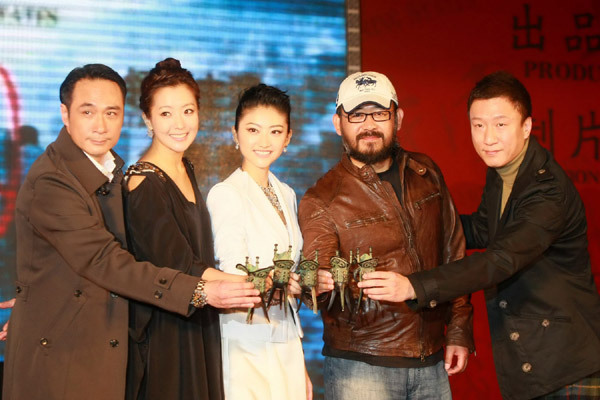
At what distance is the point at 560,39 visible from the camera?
495cm

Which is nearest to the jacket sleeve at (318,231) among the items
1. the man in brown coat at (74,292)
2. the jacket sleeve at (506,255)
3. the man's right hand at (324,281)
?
the man's right hand at (324,281)

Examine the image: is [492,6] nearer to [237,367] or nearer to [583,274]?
[583,274]

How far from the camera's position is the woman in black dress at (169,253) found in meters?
2.43

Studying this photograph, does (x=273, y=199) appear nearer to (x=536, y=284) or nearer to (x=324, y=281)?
(x=324, y=281)

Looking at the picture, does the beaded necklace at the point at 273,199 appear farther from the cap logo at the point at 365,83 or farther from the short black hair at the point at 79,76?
the short black hair at the point at 79,76

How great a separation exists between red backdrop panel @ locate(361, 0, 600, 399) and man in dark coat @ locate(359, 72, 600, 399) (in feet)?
5.51

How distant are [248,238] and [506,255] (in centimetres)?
103

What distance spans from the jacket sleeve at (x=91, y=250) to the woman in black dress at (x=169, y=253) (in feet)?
0.21

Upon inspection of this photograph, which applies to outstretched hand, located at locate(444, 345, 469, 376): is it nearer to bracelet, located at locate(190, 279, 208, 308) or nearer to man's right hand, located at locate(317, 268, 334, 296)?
man's right hand, located at locate(317, 268, 334, 296)

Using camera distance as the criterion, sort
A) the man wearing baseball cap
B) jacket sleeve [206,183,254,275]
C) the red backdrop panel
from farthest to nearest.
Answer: the red backdrop panel, the man wearing baseball cap, jacket sleeve [206,183,254,275]

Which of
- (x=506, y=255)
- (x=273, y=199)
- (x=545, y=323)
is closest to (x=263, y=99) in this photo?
(x=273, y=199)

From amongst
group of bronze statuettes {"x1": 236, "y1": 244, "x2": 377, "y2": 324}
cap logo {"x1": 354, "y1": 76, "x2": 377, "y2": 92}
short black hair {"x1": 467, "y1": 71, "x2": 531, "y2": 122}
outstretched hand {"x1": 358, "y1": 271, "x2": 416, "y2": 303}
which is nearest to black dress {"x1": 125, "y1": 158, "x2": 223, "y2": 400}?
group of bronze statuettes {"x1": 236, "y1": 244, "x2": 377, "y2": 324}

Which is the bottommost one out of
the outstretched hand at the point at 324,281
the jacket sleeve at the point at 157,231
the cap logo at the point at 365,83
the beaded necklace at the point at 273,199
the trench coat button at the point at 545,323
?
the trench coat button at the point at 545,323

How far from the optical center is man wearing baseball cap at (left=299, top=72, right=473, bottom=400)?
270 centimetres
